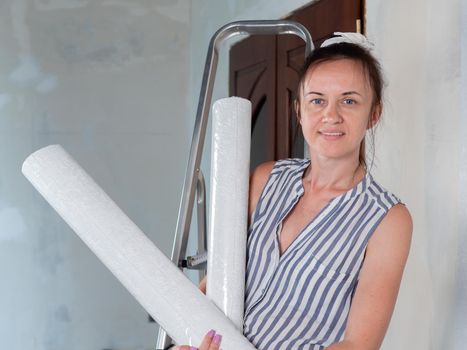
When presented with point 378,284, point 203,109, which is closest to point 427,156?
point 203,109

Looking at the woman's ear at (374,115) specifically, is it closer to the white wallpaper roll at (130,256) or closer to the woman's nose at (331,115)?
the woman's nose at (331,115)

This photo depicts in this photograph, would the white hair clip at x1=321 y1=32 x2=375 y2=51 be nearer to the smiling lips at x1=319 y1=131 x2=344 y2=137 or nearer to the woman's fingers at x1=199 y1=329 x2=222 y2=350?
the smiling lips at x1=319 y1=131 x2=344 y2=137

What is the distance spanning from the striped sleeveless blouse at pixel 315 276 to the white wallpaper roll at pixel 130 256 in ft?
0.22

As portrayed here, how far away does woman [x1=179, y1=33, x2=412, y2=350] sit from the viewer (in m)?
1.18

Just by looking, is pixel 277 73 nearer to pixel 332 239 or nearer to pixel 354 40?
pixel 354 40

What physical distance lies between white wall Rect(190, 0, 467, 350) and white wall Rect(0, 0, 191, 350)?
87.1 inches

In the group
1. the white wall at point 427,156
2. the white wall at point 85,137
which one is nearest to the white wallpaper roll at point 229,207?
the white wall at point 427,156

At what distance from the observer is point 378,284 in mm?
1163

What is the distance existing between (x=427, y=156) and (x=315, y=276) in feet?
2.50

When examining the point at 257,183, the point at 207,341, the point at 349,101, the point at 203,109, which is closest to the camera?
the point at 207,341

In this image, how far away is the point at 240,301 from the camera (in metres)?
1.31

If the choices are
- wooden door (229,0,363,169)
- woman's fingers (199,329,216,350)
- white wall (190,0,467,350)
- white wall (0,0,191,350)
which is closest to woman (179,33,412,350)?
woman's fingers (199,329,216,350)

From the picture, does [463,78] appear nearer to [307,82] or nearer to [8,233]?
[307,82]

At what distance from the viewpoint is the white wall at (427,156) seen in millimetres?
1688
